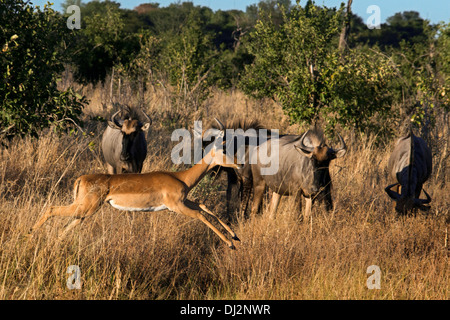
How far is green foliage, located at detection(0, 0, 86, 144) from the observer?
6.80m

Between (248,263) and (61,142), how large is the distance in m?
5.92

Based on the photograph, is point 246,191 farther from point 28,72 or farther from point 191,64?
point 191,64

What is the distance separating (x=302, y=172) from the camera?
6.88 meters

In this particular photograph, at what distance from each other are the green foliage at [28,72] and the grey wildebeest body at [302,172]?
2.82 m

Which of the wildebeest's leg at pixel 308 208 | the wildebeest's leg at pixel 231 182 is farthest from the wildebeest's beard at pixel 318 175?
the wildebeest's leg at pixel 231 182

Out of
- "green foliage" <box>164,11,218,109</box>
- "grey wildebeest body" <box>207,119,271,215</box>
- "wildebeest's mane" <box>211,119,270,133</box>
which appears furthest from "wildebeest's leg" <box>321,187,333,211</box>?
"green foliage" <box>164,11,218,109</box>

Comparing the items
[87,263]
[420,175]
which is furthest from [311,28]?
[87,263]

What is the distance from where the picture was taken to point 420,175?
7.76 m

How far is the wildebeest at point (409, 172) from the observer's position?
680cm

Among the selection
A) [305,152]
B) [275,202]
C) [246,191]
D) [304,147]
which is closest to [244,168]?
[246,191]

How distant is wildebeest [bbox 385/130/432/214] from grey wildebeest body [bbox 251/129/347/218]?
3.11 ft

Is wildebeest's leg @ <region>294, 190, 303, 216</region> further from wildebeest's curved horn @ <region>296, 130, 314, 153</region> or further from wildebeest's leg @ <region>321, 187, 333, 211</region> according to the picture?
wildebeest's curved horn @ <region>296, 130, 314, 153</region>

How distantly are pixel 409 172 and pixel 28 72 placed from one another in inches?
204

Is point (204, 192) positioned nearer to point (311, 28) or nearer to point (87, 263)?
point (87, 263)
